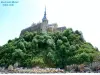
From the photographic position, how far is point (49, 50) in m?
34.3

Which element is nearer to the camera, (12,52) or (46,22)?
(12,52)

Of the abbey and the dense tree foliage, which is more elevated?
the abbey

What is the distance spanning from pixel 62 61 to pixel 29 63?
3.67m

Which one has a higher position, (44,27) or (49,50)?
(44,27)

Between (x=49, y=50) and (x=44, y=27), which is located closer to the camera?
(x=49, y=50)

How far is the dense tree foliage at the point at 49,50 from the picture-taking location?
32.3 m

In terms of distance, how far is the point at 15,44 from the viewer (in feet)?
116

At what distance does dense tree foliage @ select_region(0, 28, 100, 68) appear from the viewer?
106 feet

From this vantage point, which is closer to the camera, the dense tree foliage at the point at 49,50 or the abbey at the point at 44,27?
the dense tree foliage at the point at 49,50

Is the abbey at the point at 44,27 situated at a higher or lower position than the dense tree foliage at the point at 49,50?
higher

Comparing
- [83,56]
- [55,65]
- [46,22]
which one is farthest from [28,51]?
[46,22]

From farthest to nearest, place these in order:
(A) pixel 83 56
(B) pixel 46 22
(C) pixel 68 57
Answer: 1. (B) pixel 46 22
2. (C) pixel 68 57
3. (A) pixel 83 56

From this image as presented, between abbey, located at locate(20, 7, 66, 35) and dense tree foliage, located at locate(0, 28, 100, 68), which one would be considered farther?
abbey, located at locate(20, 7, 66, 35)

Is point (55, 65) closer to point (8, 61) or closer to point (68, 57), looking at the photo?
point (68, 57)
